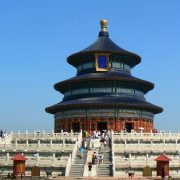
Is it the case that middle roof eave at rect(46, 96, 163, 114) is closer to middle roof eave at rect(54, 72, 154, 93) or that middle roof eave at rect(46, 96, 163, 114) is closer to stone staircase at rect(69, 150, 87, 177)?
middle roof eave at rect(54, 72, 154, 93)

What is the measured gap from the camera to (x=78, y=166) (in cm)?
3806

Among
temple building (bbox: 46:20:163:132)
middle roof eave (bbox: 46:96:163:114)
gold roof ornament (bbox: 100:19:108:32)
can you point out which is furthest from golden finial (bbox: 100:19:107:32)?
middle roof eave (bbox: 46:96:163:114)

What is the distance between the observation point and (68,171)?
3722 centimetres

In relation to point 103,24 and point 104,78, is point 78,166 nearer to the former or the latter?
point 104,78

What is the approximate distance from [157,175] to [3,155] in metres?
14.7

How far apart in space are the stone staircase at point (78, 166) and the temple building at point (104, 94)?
70.1 ft

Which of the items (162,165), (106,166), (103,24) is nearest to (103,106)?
(103,24)

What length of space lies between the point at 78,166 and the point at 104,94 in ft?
88.7

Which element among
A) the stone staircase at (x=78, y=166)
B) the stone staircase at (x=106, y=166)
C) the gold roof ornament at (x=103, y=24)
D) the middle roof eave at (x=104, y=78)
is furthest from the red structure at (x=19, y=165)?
the gold roof ornament at (x=103, y=24)

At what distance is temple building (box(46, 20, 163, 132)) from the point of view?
62156 mm

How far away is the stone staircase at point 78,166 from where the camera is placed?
36.9 metres

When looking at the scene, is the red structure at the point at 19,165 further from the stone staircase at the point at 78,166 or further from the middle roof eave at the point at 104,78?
the middle roof eave at the point at 104,78

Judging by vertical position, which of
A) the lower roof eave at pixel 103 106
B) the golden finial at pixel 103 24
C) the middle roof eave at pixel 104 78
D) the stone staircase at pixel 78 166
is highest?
the golden finial at pixel 103 24

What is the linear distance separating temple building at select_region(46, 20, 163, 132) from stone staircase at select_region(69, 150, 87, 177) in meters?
21.4
